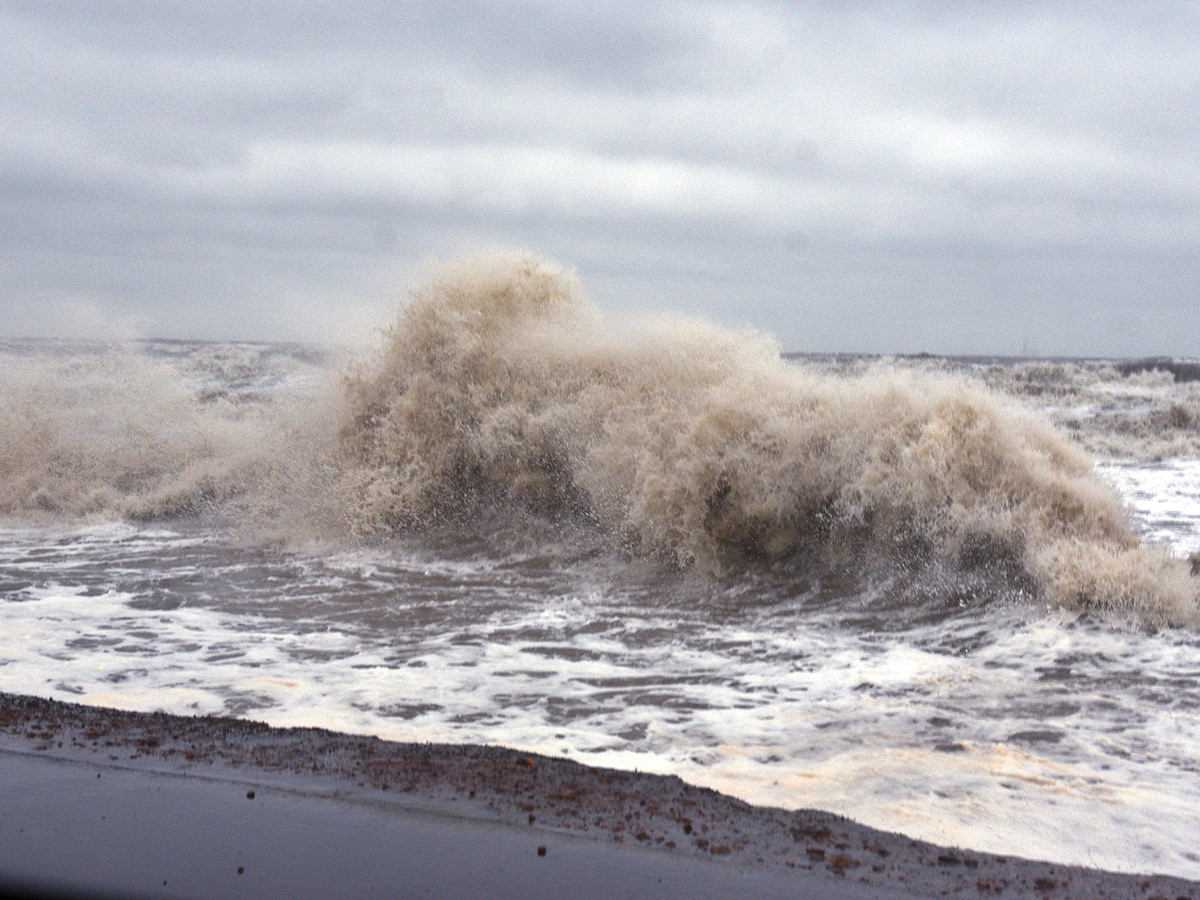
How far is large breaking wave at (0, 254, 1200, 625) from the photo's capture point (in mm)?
7066

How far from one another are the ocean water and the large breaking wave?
1.3 inches

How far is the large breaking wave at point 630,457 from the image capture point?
278 inches

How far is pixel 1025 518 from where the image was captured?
7.00 m

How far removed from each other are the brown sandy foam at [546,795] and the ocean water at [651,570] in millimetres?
184

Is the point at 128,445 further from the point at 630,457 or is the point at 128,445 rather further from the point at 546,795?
the point at 546,795

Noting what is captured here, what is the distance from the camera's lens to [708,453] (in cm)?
836

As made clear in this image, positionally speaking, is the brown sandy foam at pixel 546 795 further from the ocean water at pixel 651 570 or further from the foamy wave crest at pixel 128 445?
the foamy wave crest at pixel 128 445

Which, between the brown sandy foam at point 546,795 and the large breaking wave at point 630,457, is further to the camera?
the large breaking wave at point 630,457

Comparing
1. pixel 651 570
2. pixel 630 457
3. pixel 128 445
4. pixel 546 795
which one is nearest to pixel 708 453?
pixel 630 457

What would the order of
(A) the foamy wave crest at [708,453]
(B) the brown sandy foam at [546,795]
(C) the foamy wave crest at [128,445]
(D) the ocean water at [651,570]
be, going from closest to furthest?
(B) the brown sandy foam at [546,795]
(D) the ocean water at [651,570]
(A) the foamy wave crest at [708,453]
(C) the foamy wave crest at [128,445]

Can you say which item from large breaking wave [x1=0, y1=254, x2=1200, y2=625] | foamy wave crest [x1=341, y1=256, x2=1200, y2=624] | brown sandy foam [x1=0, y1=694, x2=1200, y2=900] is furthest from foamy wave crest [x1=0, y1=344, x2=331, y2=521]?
brown sandy foam [x1=0, y1=694, x2=1200, y2=900]

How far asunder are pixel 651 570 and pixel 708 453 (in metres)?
1.15

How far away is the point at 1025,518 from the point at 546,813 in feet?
16.0

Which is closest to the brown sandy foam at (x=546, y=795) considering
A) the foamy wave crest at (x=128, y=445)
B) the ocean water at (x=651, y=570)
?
the ocean water at (x=651, y=570)
